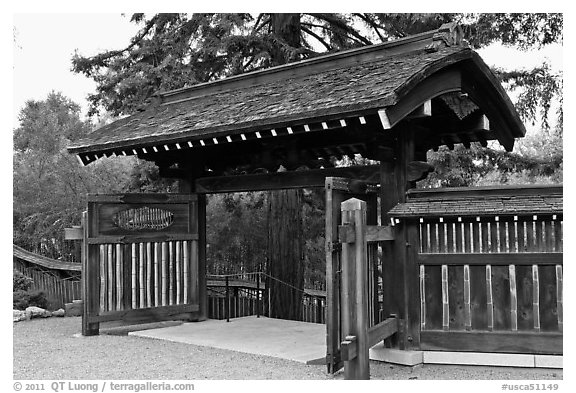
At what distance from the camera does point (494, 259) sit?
667cm

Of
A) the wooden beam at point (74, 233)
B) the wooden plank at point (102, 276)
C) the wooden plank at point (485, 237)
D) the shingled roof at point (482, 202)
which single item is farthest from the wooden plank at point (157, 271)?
the wooden plank at point (485, 237)

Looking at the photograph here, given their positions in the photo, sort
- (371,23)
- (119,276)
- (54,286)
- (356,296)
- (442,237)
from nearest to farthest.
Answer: (356,296)
(442,237)
(119,276)
(371,23)
(54,286)

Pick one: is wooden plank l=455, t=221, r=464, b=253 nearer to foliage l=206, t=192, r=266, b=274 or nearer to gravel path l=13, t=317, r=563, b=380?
gravel path l=13, t=317, r=563, b=380

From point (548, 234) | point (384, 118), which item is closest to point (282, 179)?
point (384, 118)

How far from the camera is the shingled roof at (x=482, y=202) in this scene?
646 cm

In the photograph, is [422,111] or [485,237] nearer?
[485,237]

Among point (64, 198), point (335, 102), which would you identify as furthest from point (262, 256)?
point (335, 102)

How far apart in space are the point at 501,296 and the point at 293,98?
11.0ft

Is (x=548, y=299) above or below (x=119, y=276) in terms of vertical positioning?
below

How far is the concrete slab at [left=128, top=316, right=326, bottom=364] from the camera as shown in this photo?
25.1 feet

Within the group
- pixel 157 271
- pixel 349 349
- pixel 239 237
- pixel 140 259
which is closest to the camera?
pixel 349 349

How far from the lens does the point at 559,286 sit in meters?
6.41

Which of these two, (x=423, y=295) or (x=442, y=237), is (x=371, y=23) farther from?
(x=423, y=295)

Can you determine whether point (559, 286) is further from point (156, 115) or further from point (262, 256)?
point (262, 256)
